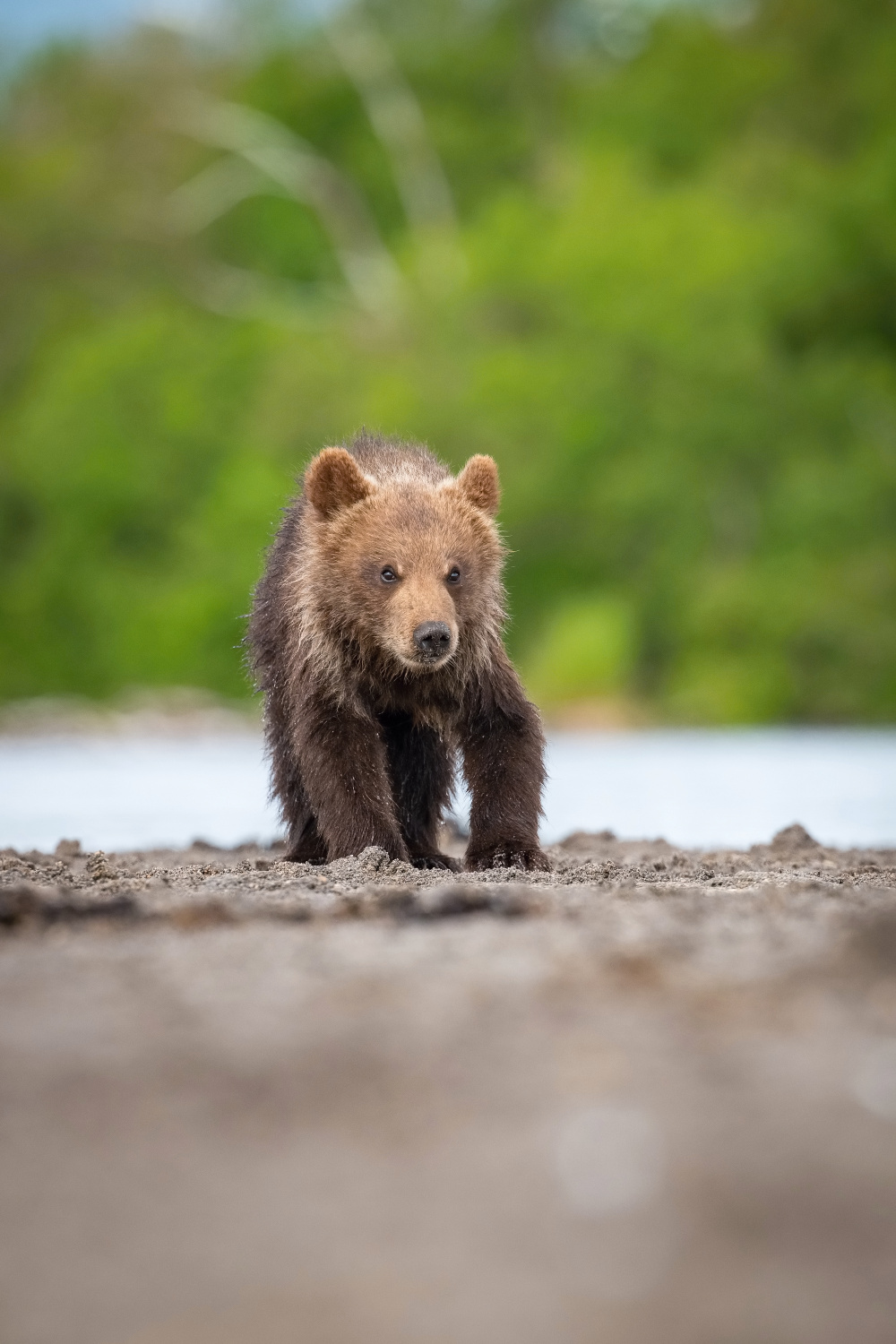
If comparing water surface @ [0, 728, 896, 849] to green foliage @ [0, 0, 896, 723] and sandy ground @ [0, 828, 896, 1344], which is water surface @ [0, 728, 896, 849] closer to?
green foliage @ [0, 0, 896, 723]

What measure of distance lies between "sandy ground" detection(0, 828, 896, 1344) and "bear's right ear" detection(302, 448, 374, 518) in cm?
301

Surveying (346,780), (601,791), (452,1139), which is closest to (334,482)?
(346,780)

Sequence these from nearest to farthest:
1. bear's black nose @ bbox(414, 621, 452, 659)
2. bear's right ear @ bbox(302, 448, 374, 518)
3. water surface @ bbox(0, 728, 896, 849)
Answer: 1. bear's black nose @ bbox(414, 621, 452, 659)
2. bear's right ear @ bbox(302, 448, 374, 518)
3. water surface @ bbox(0, 728, 896, 849)

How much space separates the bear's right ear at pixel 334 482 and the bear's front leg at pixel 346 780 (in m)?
0.76

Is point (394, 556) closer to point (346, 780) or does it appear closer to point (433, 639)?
point (433, 639)

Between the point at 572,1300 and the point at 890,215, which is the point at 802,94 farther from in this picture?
the point at 572,1300

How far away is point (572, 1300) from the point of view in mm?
1967

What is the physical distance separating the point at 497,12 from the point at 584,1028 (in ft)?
123

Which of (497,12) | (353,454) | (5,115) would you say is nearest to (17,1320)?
(353,454)

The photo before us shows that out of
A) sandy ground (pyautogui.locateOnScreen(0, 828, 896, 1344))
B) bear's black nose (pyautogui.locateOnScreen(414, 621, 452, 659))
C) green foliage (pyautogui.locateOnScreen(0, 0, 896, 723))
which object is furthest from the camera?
green foliage (pyautogui.locateOnScreen(0, 0, 896, 723))

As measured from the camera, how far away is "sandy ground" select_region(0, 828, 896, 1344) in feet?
6.49

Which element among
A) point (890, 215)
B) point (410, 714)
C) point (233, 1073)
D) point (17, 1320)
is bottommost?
point (17, 1320)

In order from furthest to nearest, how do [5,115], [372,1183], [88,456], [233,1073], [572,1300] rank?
[5,115]
[88,456]
[233,1073]
[372,1183]
[572,1300]

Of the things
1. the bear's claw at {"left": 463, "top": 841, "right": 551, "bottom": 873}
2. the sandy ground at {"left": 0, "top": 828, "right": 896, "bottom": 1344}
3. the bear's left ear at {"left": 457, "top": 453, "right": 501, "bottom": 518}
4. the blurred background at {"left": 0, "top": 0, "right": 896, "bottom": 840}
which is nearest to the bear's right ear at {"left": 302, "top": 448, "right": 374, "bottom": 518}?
the bear's left ear at {"left": 457, "top": 453, "right": 501, "bottom": 518}
